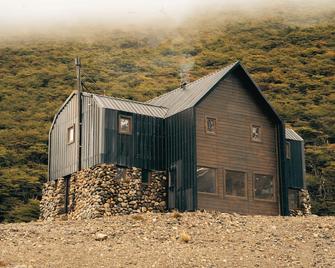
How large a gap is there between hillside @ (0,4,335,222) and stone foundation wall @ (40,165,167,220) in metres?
16.4

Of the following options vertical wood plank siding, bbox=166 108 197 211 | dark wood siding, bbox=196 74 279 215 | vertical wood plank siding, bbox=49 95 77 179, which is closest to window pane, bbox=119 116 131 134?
vertical wood plank siding, bbox=166 108 197 211

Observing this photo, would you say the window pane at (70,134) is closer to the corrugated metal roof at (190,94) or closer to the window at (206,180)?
the corrugated metal roof at (190,94)

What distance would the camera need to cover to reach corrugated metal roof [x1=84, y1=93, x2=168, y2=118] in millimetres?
39719

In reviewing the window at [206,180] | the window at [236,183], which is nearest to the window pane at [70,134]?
the window at [206,180]

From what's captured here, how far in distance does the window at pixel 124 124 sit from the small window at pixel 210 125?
13.1ft

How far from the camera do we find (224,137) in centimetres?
3991

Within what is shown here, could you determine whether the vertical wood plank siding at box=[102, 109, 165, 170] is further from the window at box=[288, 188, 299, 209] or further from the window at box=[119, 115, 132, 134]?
the window at box=[288, 188, 299, 209]

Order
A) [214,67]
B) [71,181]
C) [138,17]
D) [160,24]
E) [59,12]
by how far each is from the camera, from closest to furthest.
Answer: [71,181] → [214,67] → [160,24] → [138,17] → [59,12]

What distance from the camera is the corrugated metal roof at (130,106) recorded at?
39.7 meters

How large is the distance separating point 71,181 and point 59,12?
11601cm

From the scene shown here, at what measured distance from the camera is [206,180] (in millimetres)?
38688

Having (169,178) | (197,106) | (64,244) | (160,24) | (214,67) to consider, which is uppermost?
(160,24)

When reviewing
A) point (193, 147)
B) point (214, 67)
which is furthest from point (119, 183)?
point (214, 67)

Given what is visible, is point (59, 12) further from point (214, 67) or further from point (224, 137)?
point (224, 137)
